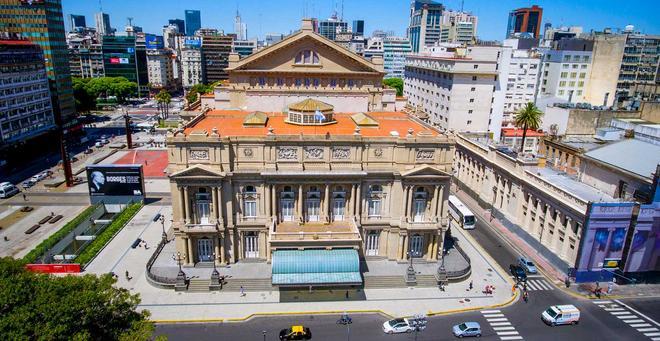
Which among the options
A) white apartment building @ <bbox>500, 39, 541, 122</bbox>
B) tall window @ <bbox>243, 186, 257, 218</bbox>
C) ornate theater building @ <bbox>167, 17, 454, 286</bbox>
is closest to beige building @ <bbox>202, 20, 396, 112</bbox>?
ornate theater building @ <bbox>167, 17, 454, 286</bbox>

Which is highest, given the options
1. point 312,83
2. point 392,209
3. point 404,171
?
point 312,83

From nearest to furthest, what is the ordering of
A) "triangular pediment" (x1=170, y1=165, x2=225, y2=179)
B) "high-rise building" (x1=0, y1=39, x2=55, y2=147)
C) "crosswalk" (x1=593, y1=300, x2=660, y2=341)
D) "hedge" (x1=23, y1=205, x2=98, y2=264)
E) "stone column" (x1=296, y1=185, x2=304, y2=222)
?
"crosswalk" (x1=593, y1=300, x2=660, y2=341) < "triangular pediment" (x1=170, y1=165, x2=225, y2=179) < "stone column" (x1=296, y1=185, x2=304, y2=222) < "hedge" (x1=23, y1=205, x2=98, y2=264) < "high-rise building" (x1=0, y1=39, x2=55, y2=147)

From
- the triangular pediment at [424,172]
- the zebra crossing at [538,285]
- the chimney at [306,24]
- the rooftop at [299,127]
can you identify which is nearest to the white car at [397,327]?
the triangular pediment at [424,172]

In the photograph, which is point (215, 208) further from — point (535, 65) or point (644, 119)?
point (535, 65)

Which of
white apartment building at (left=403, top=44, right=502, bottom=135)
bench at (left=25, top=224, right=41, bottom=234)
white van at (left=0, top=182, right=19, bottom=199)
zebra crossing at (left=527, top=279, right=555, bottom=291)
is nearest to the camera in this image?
zebra crossing at (left=527, top=279, right=555, bottom=291)

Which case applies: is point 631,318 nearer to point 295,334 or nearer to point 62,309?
point 295,334

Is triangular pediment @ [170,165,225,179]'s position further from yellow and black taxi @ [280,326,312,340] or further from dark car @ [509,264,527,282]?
dark car @ [509,264,527,282]

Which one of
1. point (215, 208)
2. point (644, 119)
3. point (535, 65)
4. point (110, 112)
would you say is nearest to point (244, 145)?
point (215, 208)

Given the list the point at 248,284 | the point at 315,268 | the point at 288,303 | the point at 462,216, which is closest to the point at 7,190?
the point at 248,284
